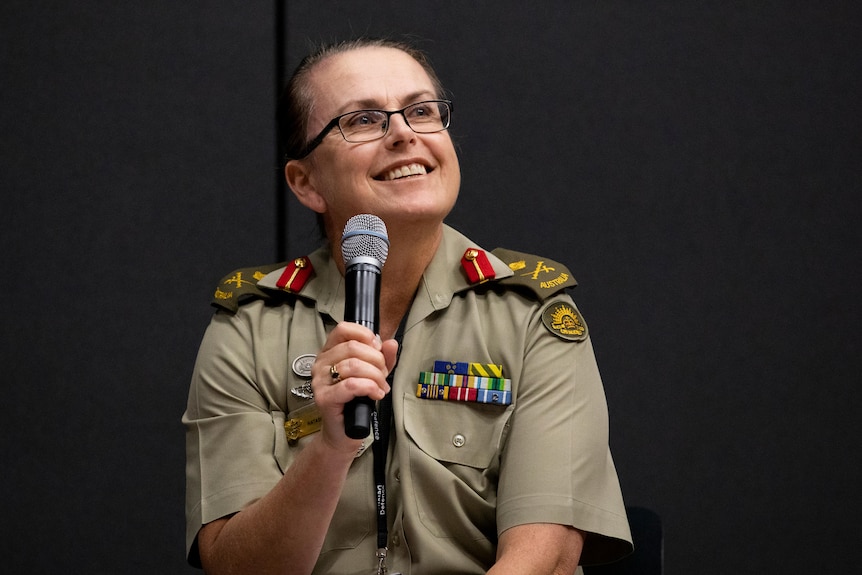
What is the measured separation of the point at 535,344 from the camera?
163 centimetres

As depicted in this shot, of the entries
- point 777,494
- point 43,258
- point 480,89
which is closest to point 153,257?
point 43,258

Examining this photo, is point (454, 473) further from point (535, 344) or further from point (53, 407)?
point (53, 407)

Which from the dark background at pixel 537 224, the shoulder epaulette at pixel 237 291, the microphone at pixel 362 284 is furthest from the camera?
the dark background at pixel 537 224

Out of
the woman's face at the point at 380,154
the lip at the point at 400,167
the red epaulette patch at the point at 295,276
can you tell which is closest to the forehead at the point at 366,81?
the woman's face at the point at 380,154

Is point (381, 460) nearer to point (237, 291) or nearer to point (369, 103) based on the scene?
point (237, 291)

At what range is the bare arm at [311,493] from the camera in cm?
116

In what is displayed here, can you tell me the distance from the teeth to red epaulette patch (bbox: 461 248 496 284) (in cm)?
17

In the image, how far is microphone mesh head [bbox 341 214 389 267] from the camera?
125 centimetres

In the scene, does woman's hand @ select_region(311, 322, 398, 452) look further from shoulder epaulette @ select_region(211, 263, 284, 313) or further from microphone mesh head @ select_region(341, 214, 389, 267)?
shoulder epaulette @ select_region(211, 263, 284, 313)

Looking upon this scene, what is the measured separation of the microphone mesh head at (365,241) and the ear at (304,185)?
46 cm

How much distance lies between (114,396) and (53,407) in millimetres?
135

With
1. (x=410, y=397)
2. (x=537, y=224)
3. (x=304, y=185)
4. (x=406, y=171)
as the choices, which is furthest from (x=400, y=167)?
(x=537, y=224)

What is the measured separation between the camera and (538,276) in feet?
5.55

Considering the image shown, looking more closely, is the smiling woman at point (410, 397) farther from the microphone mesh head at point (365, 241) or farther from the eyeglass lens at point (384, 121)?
the microphone mesh head at point (365, 241)
